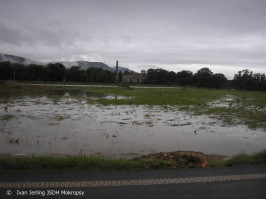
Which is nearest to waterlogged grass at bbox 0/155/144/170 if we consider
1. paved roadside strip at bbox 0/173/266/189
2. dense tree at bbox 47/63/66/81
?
paved roadside strip at bbox 0/173/266/189

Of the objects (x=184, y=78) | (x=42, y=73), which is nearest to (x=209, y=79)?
(x=184, y=78)

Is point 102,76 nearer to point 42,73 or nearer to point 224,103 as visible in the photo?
point 42,73

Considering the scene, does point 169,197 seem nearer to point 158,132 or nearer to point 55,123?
point 158,132

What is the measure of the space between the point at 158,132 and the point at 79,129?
4.50 meters

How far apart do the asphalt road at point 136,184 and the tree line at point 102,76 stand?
94.2 meters

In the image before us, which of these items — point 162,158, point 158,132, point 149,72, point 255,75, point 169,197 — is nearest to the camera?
point 169,197

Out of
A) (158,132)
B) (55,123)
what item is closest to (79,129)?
(55,123)

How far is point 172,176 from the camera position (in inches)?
220

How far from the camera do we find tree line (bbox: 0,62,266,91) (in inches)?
4043

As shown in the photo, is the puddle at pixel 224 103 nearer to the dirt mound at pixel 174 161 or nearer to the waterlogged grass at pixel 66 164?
the dirt mound at pixel 174 161

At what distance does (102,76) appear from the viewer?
402 ft

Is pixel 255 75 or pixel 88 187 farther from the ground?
pixel 255 75

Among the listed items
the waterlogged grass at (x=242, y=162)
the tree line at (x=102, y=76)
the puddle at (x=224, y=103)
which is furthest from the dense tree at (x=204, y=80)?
the waterlogged grass at (x=242, y=162)

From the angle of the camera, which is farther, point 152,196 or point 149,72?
point 149,72
